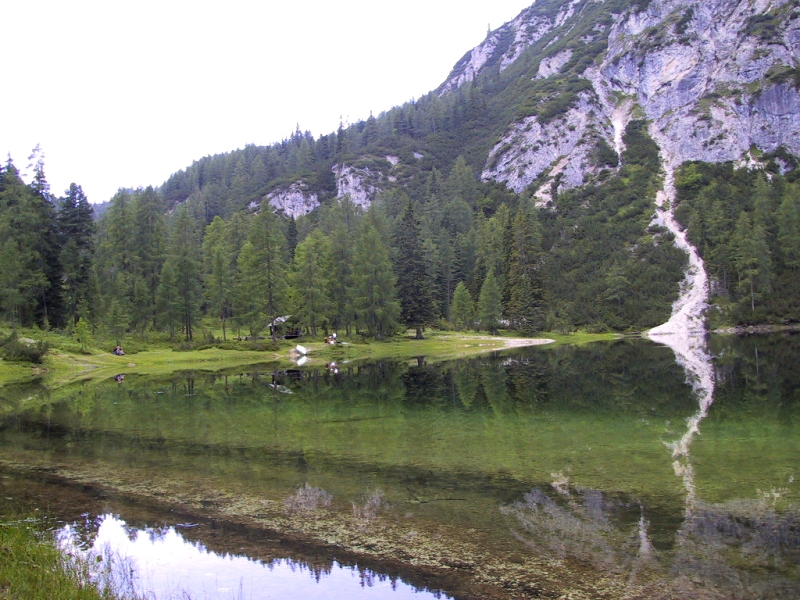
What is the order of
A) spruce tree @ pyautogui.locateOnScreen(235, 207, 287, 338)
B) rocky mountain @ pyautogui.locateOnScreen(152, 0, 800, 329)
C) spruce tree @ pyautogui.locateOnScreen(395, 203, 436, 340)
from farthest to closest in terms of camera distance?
1. rocky mountain @ pyautogui.locateOnScreen(152, 0, 800, 329)
2. spruce tree @ pyautogui.locateOnScreen(395, 203, 436, 340)
3. spruce tree @ pyautogui.locateOnScreen(235, 207, 287, 338)

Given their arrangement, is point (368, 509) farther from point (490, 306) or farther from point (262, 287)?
point (490, 306)

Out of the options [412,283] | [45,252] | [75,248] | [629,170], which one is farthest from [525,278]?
[45,252]

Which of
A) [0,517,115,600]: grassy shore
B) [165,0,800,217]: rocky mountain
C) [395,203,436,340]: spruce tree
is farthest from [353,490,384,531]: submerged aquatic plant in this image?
[165,0,800,217]: rocky mountain

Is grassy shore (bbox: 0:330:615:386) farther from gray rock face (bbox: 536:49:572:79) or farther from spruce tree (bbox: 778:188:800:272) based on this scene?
gray rock face (bbox: 536:49:572:79)

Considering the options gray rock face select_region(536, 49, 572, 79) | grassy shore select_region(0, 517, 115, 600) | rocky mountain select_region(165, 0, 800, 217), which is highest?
gray rock face select_region(536, 49, 572, 79)

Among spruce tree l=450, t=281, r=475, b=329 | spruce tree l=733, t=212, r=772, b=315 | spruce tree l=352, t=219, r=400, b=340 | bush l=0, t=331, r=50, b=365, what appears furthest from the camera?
spruce tree l=450, t=281, r=475, b=329

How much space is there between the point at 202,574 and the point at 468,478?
7.21m

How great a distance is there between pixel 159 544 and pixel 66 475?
268 inches

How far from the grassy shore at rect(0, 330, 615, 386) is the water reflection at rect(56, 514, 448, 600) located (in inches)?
1291

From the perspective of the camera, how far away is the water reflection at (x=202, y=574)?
8.95 metres

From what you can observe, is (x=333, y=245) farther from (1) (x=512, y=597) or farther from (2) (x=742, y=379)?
(1) (x=512, y=597)

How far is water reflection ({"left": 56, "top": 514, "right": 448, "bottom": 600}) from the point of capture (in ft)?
29.3

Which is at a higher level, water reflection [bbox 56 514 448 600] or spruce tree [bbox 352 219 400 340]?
spruce tree [bbox 352 219 400 340]

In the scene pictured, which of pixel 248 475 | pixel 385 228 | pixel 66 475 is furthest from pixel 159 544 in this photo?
pixel 385 228
